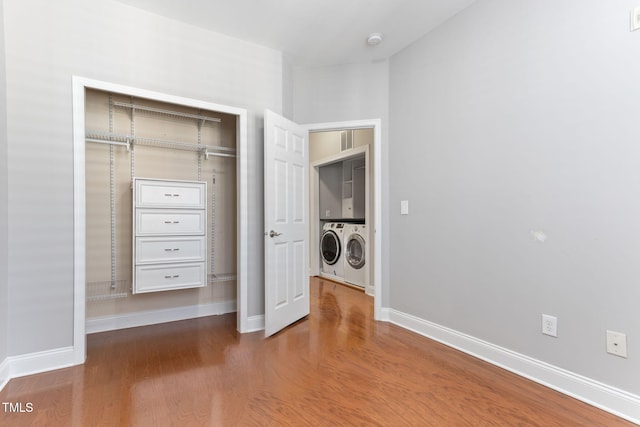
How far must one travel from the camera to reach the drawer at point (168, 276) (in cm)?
265

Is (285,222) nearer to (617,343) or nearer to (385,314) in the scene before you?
(385,314)

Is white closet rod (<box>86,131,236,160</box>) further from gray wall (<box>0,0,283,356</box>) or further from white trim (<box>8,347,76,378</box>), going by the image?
white trim (<box>8,347,76,378</box>)

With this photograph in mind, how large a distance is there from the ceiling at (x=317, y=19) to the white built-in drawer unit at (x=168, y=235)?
4.57 ft

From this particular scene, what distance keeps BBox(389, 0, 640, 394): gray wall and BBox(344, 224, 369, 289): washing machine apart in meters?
1.57

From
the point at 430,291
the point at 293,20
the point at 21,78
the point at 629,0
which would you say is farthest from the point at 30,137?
the point at 629,0

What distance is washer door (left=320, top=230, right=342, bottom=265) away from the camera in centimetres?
515

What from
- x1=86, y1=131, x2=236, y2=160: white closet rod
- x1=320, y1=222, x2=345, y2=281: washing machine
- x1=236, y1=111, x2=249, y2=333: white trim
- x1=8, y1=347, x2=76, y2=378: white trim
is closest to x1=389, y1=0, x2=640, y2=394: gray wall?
x1=236, y1=111, x2=249, y2=333: white trim

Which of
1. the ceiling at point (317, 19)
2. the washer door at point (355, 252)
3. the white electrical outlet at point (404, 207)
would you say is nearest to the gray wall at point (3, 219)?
the ceiling at point (317, 19)

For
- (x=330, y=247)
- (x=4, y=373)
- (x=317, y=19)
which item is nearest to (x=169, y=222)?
(x=4, y=373)

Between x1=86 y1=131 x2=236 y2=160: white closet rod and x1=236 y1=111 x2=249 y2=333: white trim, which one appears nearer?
x1=86 y1=131 x2=236 y2=160: white closet rod

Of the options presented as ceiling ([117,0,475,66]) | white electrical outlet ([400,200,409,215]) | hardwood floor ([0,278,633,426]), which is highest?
ceiling ([117,0,475,66])

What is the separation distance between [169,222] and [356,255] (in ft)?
9.11

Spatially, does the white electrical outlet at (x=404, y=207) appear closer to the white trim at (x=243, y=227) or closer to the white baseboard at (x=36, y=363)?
the white trim at (x=243, y=227)

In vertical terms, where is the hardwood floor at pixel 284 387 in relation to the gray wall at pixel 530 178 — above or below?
below
